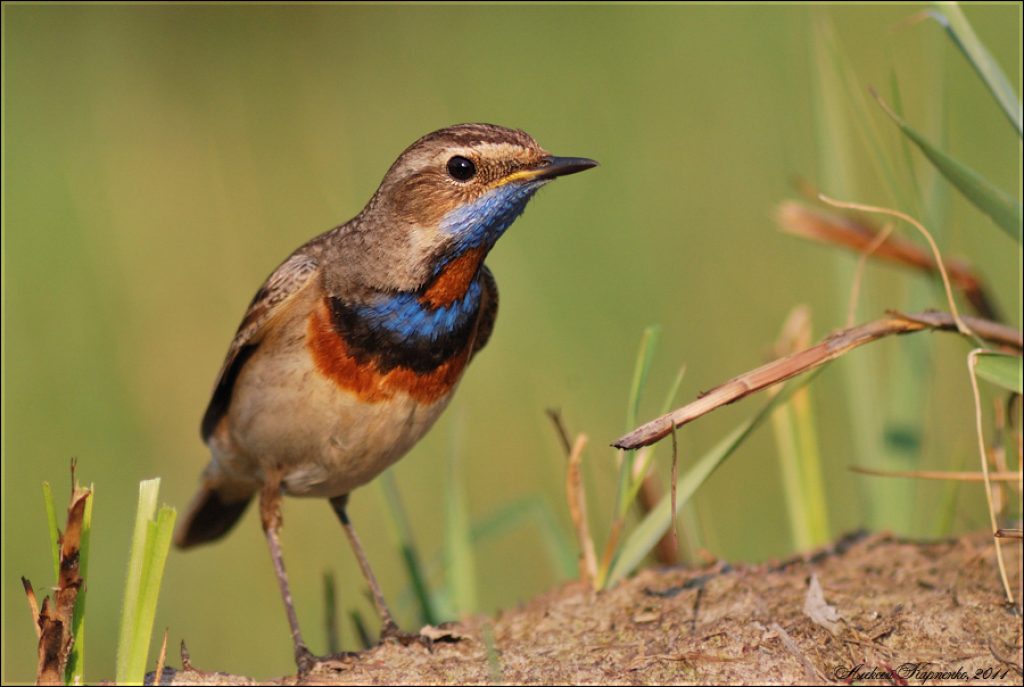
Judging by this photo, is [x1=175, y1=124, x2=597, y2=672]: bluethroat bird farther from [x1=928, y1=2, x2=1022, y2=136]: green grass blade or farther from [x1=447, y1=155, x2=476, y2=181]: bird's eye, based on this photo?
[x1=928, y1=2, x2=1022, y2=136]: green grass blade

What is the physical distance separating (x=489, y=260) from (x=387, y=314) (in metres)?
3.52

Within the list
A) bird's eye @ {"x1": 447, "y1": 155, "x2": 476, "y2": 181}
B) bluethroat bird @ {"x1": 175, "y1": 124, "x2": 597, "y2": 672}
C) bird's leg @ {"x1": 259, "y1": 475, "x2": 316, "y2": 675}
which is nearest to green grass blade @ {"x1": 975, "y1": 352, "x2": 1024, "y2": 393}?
bluethroat bird @ {"x1": 175, "y1": 124, "x2": 597, "y2": 672}

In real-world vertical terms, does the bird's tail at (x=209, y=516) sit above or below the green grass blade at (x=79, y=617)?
below

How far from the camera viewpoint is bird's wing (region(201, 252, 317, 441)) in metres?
5.49

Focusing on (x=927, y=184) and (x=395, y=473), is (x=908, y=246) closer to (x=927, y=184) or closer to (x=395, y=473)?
(x=927, y=184)

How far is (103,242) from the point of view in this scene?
9.25 m

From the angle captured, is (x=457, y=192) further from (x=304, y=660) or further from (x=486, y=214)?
(x=304, y=660)

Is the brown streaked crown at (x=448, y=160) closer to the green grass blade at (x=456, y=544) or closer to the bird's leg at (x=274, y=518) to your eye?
the green grass blade at (x=456, y=544)

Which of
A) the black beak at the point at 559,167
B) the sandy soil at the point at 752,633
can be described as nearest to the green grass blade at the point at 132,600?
the sandy soil at the point at 752,633

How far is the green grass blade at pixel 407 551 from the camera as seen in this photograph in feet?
18.0

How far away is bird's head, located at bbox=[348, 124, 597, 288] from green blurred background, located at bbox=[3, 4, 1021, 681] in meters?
0.89

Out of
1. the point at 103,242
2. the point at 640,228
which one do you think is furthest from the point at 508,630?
the point at 103,242

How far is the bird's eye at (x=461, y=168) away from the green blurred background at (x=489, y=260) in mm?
1125

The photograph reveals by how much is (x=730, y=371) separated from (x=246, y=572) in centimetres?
288
